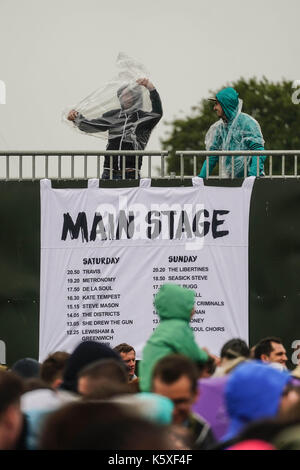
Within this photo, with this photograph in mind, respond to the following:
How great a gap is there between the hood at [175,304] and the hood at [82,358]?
0.99m

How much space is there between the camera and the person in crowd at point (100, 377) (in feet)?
19.5

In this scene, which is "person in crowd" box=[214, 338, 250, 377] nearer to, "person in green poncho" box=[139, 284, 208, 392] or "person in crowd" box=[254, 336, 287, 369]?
"person in green poncho" box=[139, 284, 208, 392]

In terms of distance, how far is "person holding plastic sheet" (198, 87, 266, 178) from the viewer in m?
12.2

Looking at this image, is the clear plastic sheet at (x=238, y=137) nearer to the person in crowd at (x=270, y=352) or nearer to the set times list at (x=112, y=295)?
the set times list at (x=112, y=295)

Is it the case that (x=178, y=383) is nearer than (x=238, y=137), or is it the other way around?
(x=178, y=383)

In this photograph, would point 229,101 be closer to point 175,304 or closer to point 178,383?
point 175,304

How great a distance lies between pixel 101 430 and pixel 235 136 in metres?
8.89

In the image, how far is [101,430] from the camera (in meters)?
3.73

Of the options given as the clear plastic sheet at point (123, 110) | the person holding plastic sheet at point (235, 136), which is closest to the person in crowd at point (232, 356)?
the person holding plastic sheet at point (235, 136)

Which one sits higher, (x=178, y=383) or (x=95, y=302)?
(x=178, y=383)

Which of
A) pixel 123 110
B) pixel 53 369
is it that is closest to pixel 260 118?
pixel 123 110

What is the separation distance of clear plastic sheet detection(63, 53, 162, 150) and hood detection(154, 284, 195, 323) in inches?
184

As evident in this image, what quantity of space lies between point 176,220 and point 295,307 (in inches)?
54.8
